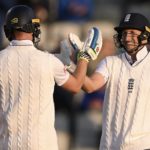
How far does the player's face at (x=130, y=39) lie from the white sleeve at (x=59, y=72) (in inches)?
34.7

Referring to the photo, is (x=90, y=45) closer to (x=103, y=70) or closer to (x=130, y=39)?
(x=103, y=70)

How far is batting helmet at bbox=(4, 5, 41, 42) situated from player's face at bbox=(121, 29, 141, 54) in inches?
37.0

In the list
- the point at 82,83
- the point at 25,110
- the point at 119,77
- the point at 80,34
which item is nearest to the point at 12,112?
the point at 25,110

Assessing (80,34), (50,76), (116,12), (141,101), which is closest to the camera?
(50,76)

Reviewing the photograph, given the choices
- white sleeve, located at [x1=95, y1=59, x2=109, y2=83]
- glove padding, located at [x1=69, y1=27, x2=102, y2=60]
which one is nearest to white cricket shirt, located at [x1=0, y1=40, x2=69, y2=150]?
glove padding, located at [x1=69, y1=27, x2=102, y2=60]

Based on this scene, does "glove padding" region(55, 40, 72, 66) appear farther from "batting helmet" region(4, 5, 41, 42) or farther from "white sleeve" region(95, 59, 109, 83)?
"batting helmet" region(4, 5, 41, 42)

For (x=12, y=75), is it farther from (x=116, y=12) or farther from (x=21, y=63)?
(x=116, y=12)

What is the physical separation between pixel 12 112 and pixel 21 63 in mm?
445

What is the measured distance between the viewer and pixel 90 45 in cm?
882

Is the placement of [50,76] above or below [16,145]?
above

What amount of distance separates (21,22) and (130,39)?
3.93 feet

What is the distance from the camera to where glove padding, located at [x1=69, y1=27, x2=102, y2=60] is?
344 inches

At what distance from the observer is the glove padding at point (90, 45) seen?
8.73m

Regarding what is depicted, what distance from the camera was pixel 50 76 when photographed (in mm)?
8156
